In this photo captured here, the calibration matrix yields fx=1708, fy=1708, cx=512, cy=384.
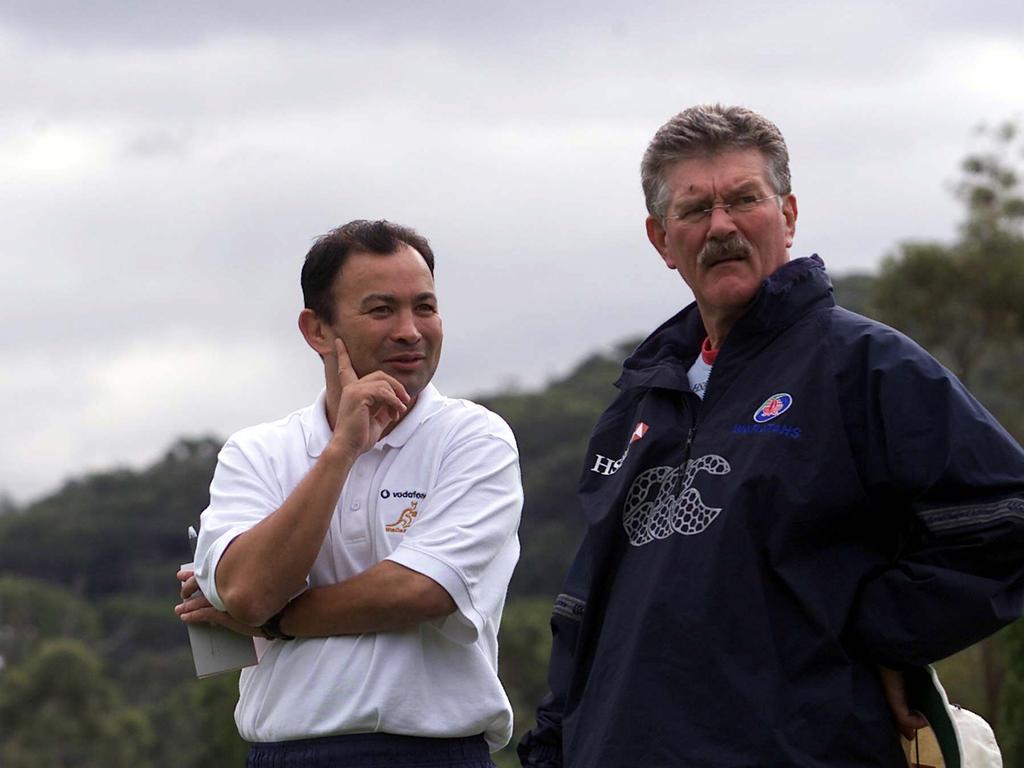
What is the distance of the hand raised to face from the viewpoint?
390 cm

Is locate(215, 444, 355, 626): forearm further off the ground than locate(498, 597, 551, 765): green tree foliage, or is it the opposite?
locate(215, 444, 355, 626): forearm

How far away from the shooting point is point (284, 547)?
12.4ft

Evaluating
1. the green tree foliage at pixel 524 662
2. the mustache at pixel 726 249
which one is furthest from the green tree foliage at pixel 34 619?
the mustache at pixel 726 249

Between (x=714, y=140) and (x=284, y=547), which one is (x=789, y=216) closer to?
(x=714, y=140)

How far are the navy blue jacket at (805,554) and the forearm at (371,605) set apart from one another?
1.42 ft

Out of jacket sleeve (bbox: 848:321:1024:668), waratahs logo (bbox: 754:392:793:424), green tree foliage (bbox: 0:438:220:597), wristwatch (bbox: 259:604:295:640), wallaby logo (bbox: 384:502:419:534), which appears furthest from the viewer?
green tree foliage (bbox: 0:438:220:597)

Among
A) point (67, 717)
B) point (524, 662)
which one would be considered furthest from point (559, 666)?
point (67, 717)

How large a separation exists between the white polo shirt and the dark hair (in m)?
0.30

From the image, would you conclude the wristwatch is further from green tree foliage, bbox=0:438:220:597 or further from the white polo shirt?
green tree foliage, bbox=0:438:220:597

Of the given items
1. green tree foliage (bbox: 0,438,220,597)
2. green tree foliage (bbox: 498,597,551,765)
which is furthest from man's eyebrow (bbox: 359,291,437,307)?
green tree foliage (bbox: 0,438,220,597)

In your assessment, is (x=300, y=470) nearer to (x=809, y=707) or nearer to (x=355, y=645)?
(x=355, y=645)

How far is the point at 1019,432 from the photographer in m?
22.3

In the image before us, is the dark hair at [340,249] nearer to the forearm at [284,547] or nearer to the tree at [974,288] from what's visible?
the forearm at [284,547]

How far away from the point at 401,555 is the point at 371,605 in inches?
5.1
